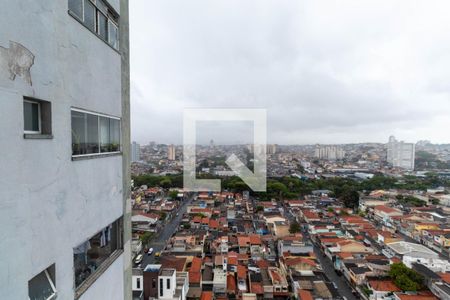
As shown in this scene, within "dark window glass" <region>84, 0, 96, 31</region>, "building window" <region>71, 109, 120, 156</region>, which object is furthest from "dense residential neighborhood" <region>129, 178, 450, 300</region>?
"dark window glass" <region>84, 0, 96, 31</region>

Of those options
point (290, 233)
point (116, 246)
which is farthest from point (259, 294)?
point (116, 246)

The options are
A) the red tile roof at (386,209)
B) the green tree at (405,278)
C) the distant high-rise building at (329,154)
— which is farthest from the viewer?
the distant high-rise building at (329,154)

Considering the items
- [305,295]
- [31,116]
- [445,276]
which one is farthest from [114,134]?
[445,276]

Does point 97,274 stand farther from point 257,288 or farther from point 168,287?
point 257,288

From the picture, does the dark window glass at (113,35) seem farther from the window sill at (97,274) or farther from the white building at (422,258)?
the white building at (422,258)

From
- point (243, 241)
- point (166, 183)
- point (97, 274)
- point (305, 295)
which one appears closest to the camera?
point (97, 274)

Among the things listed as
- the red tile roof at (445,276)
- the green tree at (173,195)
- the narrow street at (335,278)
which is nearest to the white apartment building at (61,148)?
the narrow street at (335,278)
